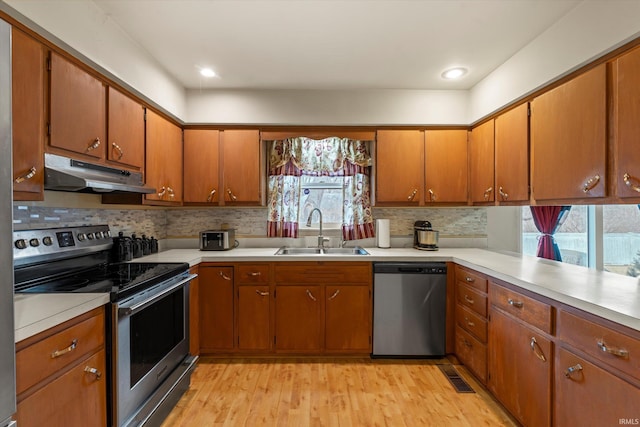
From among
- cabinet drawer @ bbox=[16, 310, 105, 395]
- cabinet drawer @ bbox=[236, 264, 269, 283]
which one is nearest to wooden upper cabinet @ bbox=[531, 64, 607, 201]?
cabinet drawer @ bbox=[236, 264, 269, 283]

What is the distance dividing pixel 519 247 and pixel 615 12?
93.2 inches

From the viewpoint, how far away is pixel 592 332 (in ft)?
4.31

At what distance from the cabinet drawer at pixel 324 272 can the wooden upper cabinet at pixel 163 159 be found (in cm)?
115

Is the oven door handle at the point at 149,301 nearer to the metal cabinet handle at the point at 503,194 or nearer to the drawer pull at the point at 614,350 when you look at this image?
the drawer pull at the point at 614,350

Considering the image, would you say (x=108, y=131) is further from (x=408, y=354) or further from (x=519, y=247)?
(x=519, y=247)

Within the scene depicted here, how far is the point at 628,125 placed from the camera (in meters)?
1.47

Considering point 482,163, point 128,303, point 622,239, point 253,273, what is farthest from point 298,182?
point 622,239

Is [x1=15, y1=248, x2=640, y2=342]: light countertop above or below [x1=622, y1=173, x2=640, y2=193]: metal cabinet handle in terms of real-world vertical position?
below

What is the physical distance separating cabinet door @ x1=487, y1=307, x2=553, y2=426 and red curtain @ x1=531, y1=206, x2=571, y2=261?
1672 mm

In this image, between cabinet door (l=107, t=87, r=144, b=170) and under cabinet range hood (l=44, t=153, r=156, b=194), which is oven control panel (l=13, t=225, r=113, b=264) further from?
cabinet door (l=107, t=87, r=144, b=170)

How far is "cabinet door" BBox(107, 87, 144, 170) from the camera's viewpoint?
199 cm

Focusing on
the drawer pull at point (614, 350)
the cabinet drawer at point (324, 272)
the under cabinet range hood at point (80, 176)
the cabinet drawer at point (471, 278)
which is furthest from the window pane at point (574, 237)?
the under cabinet range hood at point (80, 176)

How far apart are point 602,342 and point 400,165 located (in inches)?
80.9

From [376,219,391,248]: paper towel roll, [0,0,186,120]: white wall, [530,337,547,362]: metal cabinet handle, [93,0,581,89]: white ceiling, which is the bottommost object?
[530,337,547,362]: metal cabinet handle
